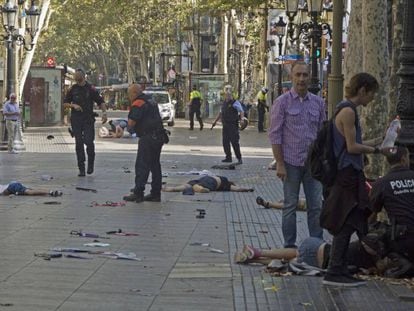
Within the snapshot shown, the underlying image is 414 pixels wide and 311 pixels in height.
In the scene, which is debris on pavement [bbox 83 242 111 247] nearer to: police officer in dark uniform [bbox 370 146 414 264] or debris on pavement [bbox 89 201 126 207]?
police officer in dark uniform [bbox 370 146 414 264]

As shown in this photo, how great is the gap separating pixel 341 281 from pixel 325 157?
102cm

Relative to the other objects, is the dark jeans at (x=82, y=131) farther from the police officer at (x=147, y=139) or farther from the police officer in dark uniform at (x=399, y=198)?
the police officer in dark uniform at (x=399, y=198)

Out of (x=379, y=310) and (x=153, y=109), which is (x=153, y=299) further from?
(x=153, y=109)

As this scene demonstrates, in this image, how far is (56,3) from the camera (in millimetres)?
53031

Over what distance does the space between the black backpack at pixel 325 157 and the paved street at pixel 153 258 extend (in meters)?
0.90

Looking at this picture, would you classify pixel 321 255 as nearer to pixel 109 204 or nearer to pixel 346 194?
pixel 346 194

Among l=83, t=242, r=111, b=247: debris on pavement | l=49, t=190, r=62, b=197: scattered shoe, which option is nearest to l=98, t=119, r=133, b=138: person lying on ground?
l=49, t=190, r=62, b=197: scattered shoe

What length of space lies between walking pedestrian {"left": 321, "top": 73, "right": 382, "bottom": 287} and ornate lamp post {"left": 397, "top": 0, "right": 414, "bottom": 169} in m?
0.34

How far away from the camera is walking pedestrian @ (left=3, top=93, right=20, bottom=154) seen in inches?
1187

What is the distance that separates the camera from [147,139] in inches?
Result: 633

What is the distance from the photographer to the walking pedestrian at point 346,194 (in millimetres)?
8852

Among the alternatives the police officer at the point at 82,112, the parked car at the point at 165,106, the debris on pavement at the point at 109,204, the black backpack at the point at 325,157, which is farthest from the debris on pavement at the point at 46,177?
the parked car at the point at 165,106

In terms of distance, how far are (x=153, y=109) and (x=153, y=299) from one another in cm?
817

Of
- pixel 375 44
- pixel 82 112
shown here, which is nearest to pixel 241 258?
pixel 375 44
